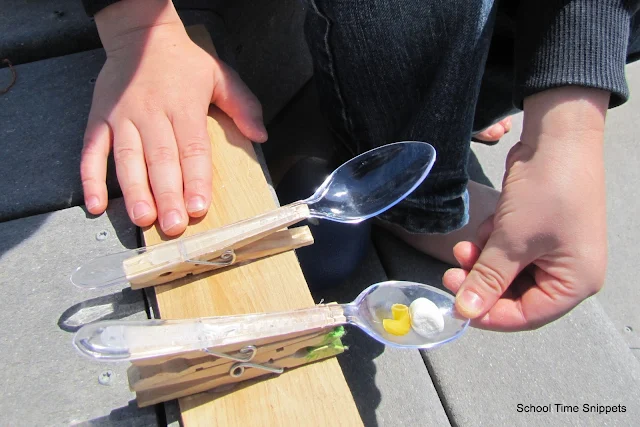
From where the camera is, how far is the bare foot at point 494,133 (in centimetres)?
109

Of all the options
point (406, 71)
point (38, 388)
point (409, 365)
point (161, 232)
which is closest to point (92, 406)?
point (38, 388)

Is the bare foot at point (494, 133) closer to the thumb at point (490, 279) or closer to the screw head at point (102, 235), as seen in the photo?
the thumb at point (490, 279)

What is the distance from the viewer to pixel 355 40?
2.33ft

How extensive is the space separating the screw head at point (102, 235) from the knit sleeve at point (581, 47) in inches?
19.7

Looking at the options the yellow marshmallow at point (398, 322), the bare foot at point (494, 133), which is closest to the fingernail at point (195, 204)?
the yellow marshmallow at point (398, 322)

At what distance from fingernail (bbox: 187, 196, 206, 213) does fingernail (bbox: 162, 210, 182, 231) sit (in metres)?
0.01

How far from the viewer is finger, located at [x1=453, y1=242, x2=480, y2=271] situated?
0.62 meters

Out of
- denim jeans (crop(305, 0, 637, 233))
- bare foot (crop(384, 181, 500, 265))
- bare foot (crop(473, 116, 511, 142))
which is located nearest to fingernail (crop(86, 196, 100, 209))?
denim jeans (crop(305, 0, 637, 233))

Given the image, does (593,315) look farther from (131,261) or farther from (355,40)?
(131,261)

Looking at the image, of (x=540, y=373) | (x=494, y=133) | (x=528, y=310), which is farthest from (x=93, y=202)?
(x=494, y=133)

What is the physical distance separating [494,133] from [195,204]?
0.68m

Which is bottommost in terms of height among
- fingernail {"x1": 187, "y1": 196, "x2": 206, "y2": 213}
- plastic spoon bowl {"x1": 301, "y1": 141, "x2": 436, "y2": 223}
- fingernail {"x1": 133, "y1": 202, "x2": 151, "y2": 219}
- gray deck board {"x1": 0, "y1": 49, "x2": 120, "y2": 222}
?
gray deck board {"x1": 0, "y1": 49, "x2": 120, "y2": 222}

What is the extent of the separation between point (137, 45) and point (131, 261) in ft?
1.02

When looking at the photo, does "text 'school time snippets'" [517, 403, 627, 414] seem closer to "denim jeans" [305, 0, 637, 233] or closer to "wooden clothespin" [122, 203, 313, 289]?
"denim jeans" [305, 0, 637, 233]
